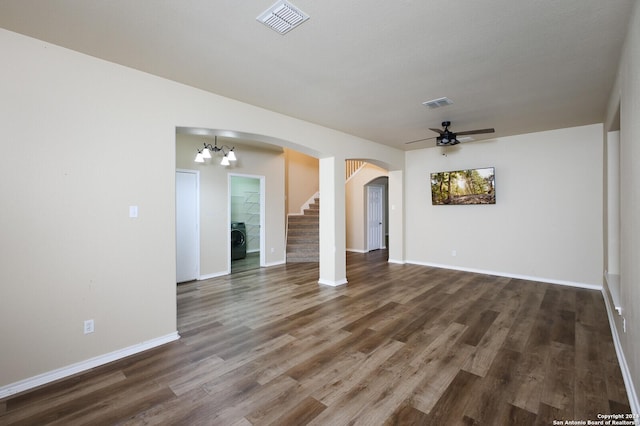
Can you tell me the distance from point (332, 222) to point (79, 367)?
3.80 m

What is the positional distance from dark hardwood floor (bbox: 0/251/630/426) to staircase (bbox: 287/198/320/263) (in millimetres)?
3111

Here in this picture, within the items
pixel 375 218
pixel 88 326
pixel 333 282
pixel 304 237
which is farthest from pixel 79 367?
pixel 375 218

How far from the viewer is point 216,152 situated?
5887 mm

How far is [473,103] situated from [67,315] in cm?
513

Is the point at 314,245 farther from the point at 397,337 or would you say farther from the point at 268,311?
the point at 397,337

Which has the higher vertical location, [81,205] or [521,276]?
[81,205]

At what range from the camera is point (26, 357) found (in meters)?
2.30

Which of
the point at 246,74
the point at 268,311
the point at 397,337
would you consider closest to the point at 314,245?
the point at 268,311

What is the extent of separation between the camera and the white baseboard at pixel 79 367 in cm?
224

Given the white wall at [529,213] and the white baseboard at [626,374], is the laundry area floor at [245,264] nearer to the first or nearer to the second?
the white wall at [529,213]

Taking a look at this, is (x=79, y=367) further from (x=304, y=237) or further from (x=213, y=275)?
(x=304, y=237)

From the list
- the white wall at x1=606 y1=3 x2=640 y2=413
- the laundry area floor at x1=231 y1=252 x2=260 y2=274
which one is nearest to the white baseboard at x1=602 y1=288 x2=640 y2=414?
the white wall at x1=606 y1=3 x2=640 y2=413

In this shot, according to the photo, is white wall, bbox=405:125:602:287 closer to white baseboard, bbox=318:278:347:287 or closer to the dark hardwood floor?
the dark hardwood floor

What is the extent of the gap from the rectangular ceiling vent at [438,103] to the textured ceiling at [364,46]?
5.1 inches
